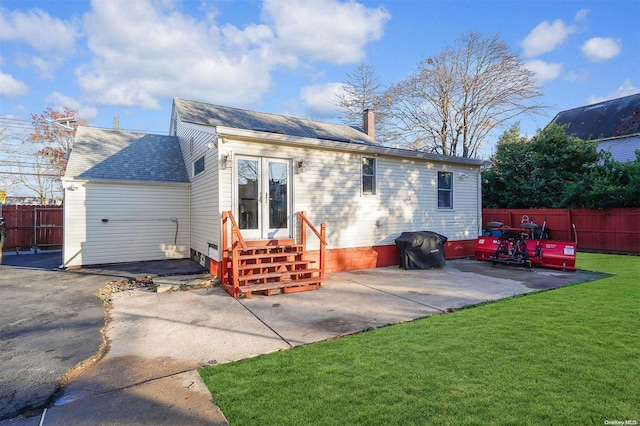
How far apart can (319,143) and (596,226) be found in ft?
39.8

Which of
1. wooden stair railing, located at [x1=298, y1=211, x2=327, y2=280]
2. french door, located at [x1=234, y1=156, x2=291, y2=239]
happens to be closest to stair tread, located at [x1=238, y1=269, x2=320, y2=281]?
wooden stair railing, located at [x1=298, y1=211, x2=327, y2=280]

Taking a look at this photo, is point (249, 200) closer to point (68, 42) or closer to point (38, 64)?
point (68, 42)

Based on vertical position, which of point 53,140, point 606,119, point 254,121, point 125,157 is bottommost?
point 125,157

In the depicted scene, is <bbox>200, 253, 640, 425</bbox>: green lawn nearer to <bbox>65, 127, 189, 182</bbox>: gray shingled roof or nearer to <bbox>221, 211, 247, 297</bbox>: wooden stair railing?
<bbox>221, 211, 247, 297</bbox>: wooden stair railing

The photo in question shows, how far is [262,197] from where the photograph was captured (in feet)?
24.2

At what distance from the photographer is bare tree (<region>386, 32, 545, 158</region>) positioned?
2172 cm

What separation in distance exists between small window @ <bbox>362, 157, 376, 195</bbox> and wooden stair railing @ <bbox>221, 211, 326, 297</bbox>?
2.30m

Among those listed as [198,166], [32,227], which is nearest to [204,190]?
[198,166]

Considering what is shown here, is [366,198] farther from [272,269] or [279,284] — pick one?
[279,284]

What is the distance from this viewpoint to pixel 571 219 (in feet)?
44.3

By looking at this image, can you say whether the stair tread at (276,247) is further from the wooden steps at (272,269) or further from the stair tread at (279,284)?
the stair tread at (279,284)

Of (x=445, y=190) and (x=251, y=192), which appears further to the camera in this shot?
(x=445, y=190)

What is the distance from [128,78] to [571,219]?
2379cm

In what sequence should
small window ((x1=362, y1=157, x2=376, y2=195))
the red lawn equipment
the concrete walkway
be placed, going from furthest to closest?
small window ((x1=362, y1=157, x2=376, y2=195)) < the red lawn equipment < the concrete walkway
